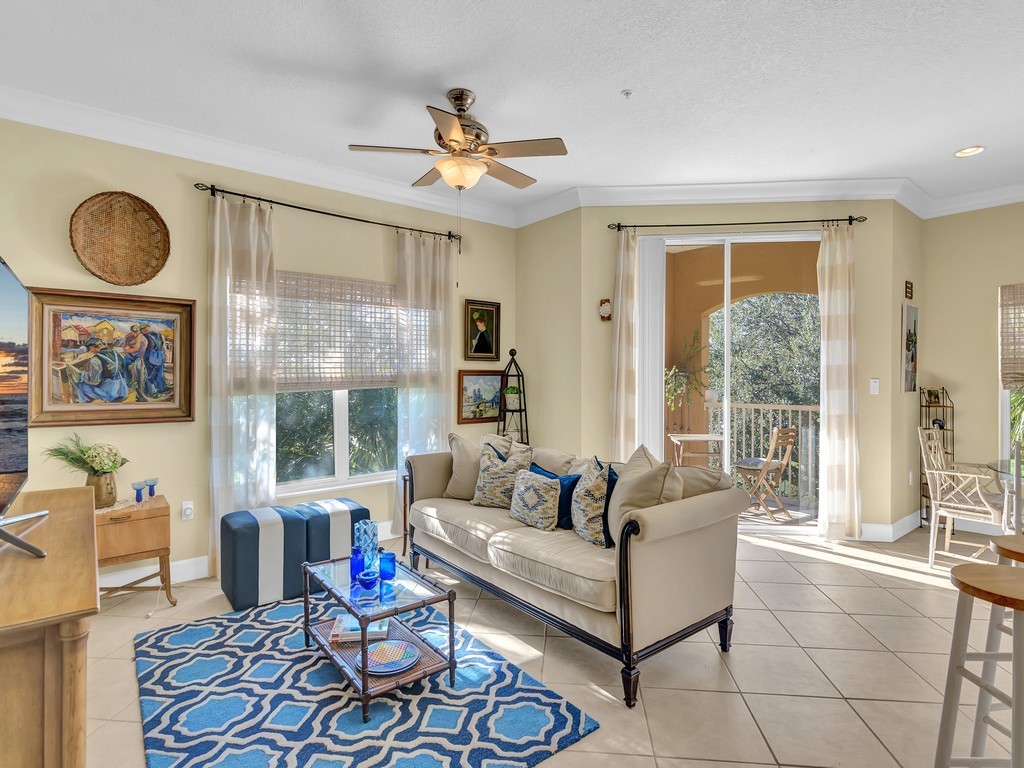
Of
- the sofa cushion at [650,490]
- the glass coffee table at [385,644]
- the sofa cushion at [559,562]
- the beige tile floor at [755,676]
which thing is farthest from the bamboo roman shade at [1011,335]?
the glass coffee table at [385,644]

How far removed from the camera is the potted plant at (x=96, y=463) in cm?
318

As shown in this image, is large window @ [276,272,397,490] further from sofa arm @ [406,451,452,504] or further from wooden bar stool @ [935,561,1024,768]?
wooden bar stool @ [935,561,1024,768]

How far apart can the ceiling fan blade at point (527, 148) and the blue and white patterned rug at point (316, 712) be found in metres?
2.57

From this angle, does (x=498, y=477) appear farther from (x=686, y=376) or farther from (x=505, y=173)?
(x=686, y=376)

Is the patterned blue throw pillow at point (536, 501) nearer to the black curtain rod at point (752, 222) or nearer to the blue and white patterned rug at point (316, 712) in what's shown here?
the blue and white patterned rug at point (316, 712)

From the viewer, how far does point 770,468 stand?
510 cm

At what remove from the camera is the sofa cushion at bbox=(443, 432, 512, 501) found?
392cm

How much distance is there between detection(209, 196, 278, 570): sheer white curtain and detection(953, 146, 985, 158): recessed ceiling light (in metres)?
5.00

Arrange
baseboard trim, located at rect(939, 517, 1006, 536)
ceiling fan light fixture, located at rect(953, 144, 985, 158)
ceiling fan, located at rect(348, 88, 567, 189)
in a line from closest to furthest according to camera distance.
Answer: ceiling fan, located at rect(348, 88, 567, 189), ceiling fan light fixture, located at rect(953, 144, 985, 158), baseboard trim, located at rect(939, 517, 1006, 536)

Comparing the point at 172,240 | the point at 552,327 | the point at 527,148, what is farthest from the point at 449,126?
the point at 552,327

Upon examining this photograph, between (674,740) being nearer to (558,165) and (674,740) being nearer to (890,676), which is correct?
(890,676)

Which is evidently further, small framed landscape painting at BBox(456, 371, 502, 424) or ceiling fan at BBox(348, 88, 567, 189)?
small framed landscape painting at BBox(456, 371, 502, 424)

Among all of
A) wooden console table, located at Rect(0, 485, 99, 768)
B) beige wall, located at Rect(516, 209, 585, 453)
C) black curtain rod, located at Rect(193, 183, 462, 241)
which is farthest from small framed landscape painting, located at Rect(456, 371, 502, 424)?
wooden console table, located at Rect(0, 485, 99, 768)

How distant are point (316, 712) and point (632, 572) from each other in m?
1.44
